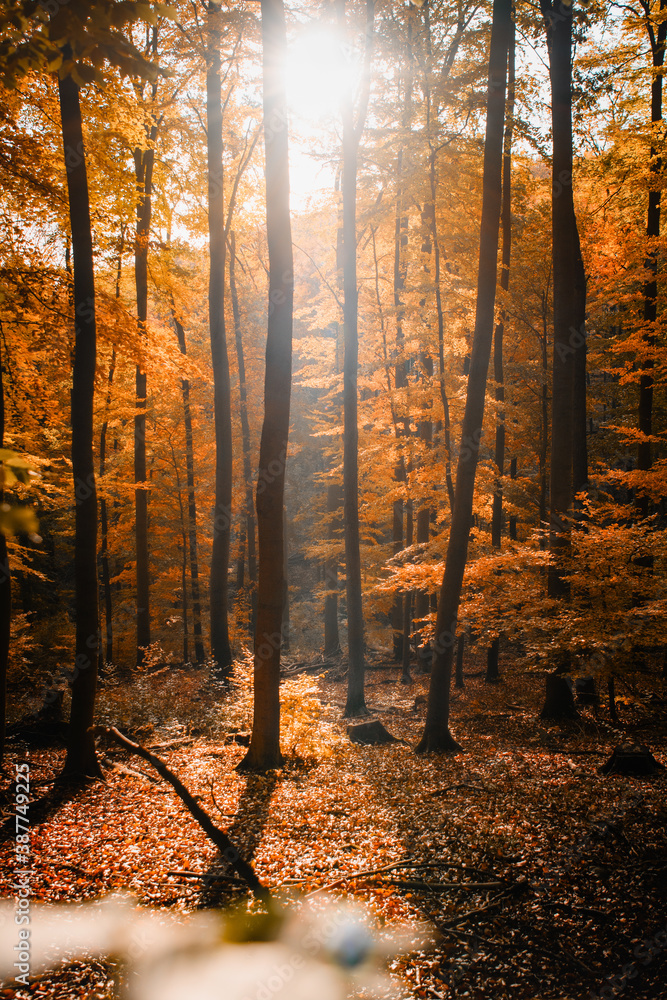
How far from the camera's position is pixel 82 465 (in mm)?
6188

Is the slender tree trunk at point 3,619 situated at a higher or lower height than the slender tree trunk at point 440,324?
lower

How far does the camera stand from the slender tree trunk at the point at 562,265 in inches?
337

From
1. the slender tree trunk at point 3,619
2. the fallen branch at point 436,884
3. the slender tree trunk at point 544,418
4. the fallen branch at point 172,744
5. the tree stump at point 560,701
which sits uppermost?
the slender tree trunk at point 544,418

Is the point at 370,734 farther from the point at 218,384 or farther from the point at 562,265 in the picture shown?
the point at 562,265

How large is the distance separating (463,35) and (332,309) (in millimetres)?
6083

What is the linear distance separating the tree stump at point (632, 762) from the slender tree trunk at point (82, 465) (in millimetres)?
6079

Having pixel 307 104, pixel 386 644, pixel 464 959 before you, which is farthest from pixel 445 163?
pixel 386 644

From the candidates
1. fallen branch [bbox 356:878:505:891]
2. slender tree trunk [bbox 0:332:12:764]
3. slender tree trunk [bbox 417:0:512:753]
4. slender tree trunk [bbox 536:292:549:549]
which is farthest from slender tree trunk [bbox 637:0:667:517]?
slender tree trunk [bbox 0:332:12:764]

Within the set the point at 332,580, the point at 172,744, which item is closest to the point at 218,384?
the point at 172,744

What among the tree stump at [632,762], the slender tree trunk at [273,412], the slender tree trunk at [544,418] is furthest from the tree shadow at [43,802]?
the slender tree trunk at [544,418]

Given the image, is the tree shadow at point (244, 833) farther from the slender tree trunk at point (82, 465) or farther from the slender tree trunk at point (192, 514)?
the slender tree trunk at point (192, 514)

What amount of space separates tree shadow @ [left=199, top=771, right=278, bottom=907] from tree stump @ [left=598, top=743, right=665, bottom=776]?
3.88 metres

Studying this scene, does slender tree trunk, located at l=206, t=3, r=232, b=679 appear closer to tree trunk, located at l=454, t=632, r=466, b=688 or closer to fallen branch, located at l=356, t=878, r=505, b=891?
tree trunk, located at l=454, t=632, r=466, b=688

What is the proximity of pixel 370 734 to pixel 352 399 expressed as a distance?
6582 mm
